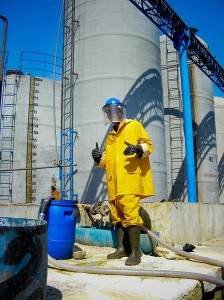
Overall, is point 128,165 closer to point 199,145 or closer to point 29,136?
point 199,145

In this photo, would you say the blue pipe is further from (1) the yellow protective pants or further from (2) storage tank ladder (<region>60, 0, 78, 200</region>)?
(1) the yellow protective pants

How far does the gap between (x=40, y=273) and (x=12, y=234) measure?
0.27 meters

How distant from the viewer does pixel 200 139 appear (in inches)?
538

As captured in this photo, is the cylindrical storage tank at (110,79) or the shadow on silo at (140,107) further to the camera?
the cylindrical storage tank at (110,79)

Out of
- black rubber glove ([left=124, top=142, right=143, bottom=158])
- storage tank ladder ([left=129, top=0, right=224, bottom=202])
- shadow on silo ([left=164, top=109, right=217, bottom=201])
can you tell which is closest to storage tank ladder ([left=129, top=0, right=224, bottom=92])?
storage tank ladder ([left=129, top=0, right=224, bottom=202])

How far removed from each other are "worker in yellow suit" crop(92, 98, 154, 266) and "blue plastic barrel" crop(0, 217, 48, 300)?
180 centimetres

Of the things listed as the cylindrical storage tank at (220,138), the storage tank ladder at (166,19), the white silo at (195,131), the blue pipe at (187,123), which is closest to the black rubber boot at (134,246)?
the blue pipe at (187,123)

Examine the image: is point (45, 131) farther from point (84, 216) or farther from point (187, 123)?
point (84, 216)

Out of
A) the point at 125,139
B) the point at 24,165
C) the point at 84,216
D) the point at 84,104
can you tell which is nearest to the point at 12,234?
the point at 125,139

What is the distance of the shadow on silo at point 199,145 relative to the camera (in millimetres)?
12859

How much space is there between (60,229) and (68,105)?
20.8 feet

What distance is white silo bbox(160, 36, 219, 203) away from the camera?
42.5 feet

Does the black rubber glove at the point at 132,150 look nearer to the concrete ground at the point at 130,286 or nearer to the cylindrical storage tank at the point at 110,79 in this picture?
the concrete ground at the point at 130,286

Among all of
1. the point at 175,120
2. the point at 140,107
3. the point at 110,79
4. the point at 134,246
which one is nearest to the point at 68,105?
the point at 110,79
